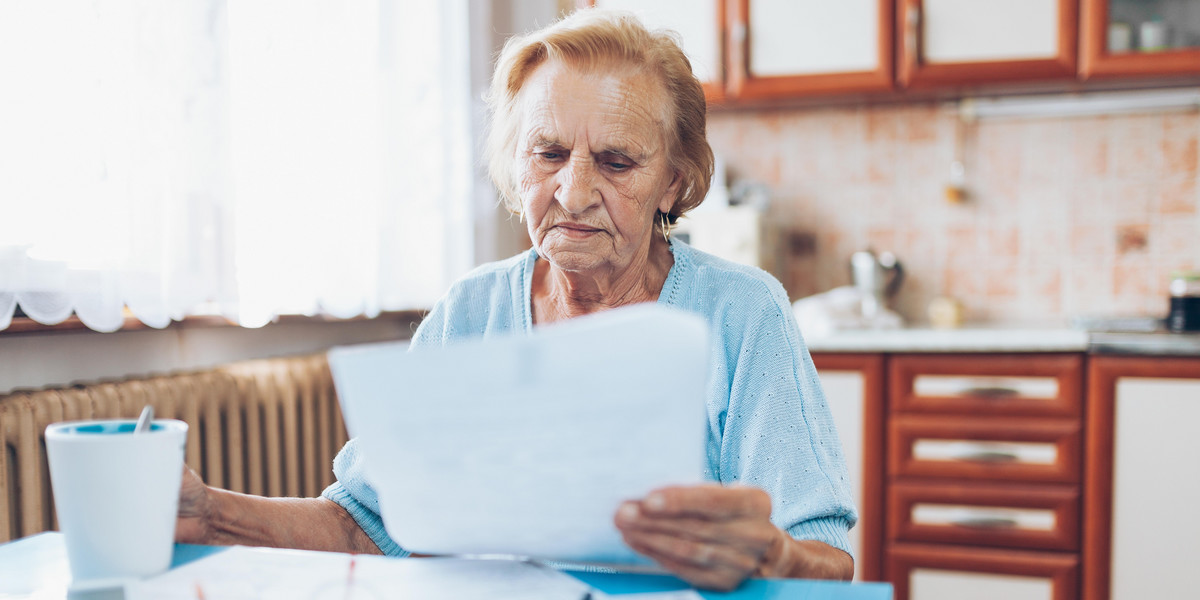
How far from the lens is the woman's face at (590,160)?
3.10 feet

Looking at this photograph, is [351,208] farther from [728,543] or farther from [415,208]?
[728,543]

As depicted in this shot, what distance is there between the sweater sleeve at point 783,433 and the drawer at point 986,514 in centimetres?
136

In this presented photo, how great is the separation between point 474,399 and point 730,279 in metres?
0.55

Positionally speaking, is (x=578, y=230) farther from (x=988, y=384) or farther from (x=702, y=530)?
(x=988, y=384)

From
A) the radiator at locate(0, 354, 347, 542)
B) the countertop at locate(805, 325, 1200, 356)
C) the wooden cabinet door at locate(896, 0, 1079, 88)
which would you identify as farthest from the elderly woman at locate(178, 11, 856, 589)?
the wooden cabinet door at locate(896, 0, 1079, 88)

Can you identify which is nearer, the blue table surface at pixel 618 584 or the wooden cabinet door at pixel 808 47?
the blue table surface at pixel 618 584

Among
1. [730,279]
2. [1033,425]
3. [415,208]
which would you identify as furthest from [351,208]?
[1033,425]

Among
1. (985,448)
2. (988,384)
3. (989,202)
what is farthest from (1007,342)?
(989,202)

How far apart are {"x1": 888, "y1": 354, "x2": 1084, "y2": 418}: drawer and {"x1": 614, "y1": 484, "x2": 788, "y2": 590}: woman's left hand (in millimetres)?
1668

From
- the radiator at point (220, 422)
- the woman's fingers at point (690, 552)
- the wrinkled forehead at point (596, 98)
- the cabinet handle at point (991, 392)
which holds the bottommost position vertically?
the cabinet handle at point (991, 392)

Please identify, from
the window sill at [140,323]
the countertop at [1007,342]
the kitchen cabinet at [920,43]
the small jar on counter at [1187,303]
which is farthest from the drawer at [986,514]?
the window sill at [140,323]

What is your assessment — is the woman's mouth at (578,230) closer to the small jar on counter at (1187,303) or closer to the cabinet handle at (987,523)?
the cabinet handle at (987,523)

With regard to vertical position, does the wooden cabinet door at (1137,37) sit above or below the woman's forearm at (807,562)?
above

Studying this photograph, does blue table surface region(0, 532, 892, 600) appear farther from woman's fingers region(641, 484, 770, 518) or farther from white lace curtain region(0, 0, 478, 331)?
white lace curtain region(0, 0, 478, 331)
